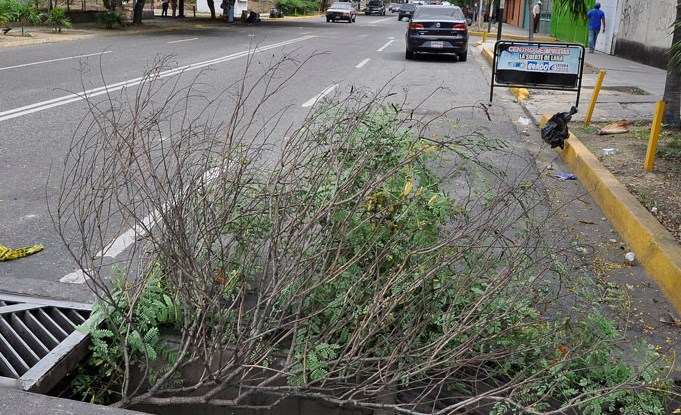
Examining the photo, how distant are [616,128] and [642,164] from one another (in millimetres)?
2271

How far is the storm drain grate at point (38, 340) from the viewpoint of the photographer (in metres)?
3.16

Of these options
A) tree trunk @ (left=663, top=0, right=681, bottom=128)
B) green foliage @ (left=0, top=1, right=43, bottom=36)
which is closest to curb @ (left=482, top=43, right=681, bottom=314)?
tree trunk @ (left=663, top=0, right=681, bottom=128)

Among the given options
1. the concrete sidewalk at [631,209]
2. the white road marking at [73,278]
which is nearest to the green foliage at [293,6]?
the concrete sidewalk at [631,209]

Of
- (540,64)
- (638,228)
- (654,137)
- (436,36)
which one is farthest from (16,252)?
(436,36)

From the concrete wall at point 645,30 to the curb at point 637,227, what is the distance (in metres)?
13.7

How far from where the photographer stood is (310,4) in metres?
64.8

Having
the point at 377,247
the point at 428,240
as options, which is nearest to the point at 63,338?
the point at 377,247

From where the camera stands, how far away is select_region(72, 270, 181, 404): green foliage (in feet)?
11.0

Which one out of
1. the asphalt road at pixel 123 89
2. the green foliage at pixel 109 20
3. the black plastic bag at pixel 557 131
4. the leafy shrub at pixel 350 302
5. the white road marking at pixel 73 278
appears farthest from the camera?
the green foliage at pixel 109 20

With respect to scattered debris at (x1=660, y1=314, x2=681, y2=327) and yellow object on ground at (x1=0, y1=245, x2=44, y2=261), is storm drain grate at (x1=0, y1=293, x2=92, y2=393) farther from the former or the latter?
scattered debris at (x1=660, y1=314, x2=681, y2=327)

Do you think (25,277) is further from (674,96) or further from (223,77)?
(223,77)

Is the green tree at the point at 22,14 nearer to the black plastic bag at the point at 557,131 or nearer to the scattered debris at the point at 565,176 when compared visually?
the black plastic bag at the point at 557,131

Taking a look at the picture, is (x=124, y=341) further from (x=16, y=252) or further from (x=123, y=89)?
(x=123, y=89)

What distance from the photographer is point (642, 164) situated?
8070 millimetres
